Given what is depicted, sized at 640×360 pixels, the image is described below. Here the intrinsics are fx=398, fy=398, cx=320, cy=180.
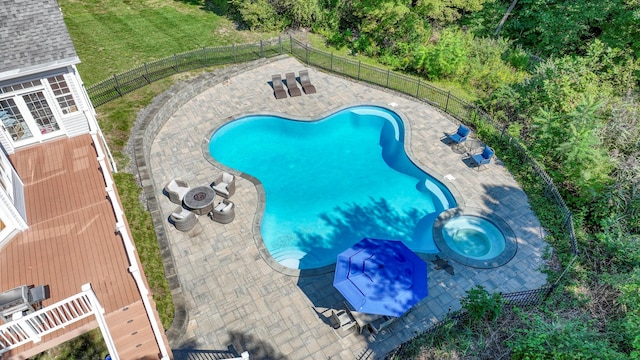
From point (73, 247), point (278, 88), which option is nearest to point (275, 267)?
point (73, 247)

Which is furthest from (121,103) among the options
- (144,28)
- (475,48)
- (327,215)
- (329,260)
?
(475,48)

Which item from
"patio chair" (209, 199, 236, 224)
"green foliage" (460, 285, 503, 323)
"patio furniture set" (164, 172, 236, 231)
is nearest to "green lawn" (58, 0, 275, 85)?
"patio furniture set" (164, 172, 236, 231)

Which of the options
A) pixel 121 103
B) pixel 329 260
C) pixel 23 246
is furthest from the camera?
pixel 121 103

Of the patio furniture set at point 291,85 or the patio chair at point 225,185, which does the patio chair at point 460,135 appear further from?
the patio chair at point 225,185

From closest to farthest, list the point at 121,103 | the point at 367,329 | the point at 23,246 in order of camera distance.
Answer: the point at 23,246 < the point at 367,329 < the point at 121,103

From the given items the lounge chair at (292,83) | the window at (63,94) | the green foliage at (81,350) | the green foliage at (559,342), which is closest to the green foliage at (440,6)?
the lounge chair at (292,83)

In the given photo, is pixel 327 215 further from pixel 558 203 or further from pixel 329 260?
pixel 558 203
